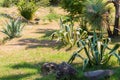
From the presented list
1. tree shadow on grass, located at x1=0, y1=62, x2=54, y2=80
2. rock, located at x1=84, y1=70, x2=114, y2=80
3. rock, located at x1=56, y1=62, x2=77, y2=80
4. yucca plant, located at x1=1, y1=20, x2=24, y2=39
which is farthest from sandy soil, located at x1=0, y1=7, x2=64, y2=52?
rock, located at x1=84, y1=70, x2=114, y2=80

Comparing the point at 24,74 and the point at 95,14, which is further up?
the point at 95,14

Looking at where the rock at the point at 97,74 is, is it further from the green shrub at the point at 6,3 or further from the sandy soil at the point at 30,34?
the green shrub at the point at 6,3

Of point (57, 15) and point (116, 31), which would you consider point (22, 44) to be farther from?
point (57, 15)

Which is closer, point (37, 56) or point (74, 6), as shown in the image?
point (37, 56)

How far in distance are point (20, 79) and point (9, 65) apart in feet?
4.24

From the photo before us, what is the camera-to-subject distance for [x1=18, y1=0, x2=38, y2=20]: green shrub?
53.1 feet

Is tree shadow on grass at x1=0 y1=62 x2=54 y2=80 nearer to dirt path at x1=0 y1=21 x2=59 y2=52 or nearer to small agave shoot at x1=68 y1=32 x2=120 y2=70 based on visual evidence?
small agave shoot at x1=68 y1=32 x2=120 y2=70

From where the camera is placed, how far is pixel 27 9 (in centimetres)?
1616

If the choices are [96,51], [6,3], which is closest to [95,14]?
[96,51]

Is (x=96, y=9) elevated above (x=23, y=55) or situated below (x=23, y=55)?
above

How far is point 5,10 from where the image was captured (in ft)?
57.9

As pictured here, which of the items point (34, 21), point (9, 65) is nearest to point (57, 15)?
point (34, 21)

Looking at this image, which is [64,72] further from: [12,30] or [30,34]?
[30,34]

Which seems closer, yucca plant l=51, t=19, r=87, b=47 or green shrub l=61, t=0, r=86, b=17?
yucca plant l=51, t=19, r=87, b=47
